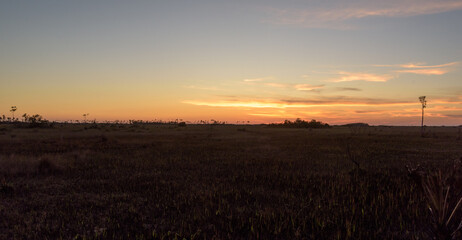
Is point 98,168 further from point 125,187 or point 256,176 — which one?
point 256,176

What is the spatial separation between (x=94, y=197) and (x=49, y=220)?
2.05 m

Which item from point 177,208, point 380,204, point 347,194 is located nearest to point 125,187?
point 177,208

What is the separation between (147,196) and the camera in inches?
350

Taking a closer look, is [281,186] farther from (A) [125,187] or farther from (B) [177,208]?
(A) [125,187]

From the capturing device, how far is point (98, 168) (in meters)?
13.7

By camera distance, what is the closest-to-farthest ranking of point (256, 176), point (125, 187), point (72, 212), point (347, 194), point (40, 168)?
point (72, 212)
point (347, 194)
point (125, 187)
point (256, 176)
point (40, 168)

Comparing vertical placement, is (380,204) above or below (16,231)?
above

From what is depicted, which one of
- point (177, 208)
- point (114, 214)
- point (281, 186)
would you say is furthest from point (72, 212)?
point (281, 186)

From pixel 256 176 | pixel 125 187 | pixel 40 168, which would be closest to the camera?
pixel 125 187

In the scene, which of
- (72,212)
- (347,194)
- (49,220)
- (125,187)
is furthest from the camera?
(125,187)

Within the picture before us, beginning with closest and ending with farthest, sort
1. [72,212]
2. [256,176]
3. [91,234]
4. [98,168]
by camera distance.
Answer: [91,234] < [72,212] < [256,176] < [98,168]

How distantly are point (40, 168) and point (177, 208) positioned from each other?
29.1 ft

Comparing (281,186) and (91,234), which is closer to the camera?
(91,234)

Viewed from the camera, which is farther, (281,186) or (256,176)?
(256,176)
